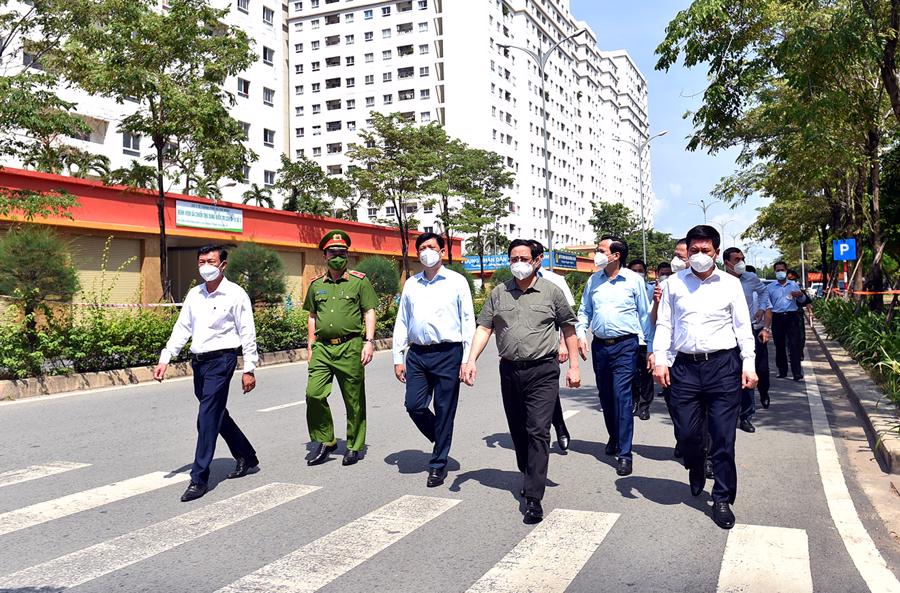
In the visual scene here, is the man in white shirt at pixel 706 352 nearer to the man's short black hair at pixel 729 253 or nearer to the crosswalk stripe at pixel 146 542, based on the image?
the crosswalk stripe at pixel 146 542

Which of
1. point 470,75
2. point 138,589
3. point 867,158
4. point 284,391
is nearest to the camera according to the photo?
point 138,589

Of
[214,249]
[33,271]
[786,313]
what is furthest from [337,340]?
[786,313]

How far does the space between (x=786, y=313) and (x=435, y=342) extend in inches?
312

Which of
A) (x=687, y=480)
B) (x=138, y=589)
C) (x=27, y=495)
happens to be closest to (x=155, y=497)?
(x=27, y=495)

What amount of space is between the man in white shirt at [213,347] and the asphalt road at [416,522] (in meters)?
0.36

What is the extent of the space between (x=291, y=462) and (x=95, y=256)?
19.2 meters

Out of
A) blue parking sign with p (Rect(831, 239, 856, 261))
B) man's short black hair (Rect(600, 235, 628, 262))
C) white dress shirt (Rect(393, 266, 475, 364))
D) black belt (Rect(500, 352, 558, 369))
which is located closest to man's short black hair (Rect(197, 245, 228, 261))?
white dress shirt (Rect(393, 266, 475, 364))

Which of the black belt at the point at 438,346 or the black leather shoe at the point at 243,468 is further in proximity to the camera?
the black leather shoe at the point at 243,468

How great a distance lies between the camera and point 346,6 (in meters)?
72.5

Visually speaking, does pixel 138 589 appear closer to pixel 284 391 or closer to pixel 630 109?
pixel 284 391

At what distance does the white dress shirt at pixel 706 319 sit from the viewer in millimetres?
5098

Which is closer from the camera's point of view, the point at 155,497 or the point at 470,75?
the point at 155,497

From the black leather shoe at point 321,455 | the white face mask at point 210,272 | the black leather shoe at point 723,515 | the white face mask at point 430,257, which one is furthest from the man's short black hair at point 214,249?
the black leather shoe at point 723,515

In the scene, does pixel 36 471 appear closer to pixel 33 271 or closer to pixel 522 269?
pixel 522 269
